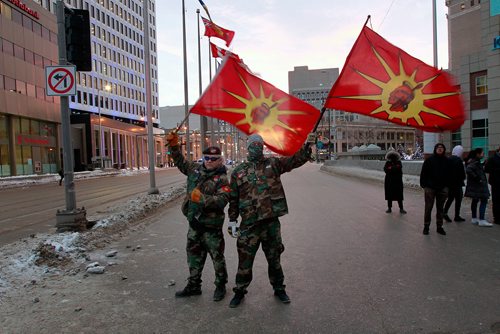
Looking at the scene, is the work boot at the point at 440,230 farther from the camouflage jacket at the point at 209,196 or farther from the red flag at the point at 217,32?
the red flag at the point at 217,32

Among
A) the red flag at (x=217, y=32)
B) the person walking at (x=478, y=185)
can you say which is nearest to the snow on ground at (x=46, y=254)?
the person walking at (x=478, y=185)

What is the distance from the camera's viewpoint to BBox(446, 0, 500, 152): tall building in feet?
80.5

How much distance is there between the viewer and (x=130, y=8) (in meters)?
92.4

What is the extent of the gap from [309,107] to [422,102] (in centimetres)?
169

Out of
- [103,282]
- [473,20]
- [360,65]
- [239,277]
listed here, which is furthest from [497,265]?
[473,20]

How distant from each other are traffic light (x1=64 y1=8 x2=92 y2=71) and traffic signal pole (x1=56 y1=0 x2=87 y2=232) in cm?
11

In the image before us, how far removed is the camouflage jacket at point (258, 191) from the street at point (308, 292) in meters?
1.02

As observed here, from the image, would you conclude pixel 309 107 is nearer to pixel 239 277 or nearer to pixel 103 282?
pixel 239 277

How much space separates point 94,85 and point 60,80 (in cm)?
7417

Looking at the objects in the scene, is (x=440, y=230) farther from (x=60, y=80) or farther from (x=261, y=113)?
(x=60, y=80)

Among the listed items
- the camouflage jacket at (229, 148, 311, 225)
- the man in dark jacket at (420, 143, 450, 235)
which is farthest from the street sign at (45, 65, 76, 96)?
the man in dark jacket at (420, 143, 450, 235)

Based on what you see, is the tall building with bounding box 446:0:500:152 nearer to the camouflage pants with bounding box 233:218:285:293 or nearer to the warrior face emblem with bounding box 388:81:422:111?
the warrior face emblem with bounding box 388:81:422:111

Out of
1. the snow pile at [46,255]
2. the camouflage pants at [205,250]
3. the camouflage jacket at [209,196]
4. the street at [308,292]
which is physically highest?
the camouflage jacket at [209,196]

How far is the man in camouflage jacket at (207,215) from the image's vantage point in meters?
4.77
